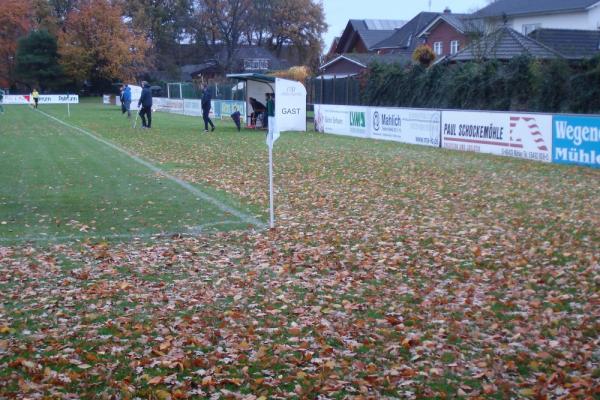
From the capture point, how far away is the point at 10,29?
8969 cm

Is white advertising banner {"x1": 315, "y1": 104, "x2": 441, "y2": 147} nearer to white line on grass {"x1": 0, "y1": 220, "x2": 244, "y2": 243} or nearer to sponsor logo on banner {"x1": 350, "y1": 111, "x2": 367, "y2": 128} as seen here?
sponsor logo on banner {"x1": 350, "y1": 111, "x2": 367, "y2": 128}

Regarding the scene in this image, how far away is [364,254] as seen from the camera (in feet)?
32.2

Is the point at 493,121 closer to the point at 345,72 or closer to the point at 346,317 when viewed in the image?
the point at 346,317

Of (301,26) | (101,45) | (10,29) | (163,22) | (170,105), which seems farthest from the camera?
(163,22)

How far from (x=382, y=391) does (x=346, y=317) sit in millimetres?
1766

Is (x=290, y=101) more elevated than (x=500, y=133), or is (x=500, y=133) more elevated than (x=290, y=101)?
(x=290, y=101)

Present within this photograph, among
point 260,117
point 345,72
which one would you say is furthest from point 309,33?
point 260,117

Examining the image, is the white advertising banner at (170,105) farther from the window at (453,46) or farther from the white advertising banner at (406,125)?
the white advertising banner at (406,125)

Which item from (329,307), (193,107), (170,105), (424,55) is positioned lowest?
(329,307)

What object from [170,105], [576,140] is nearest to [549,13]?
[170,105]

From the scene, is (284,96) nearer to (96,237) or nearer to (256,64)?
(96,237)

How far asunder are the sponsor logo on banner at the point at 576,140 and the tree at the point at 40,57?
72978 mm

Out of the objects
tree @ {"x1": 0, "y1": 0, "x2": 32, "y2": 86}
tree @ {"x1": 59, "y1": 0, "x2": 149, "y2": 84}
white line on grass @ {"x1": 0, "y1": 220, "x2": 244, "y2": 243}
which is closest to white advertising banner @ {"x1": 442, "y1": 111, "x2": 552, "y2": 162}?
white line on grass @ {"x1": 0, "y1": 220, "x2": 244, "y2": 243}

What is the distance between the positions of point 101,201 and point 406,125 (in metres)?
15.7
